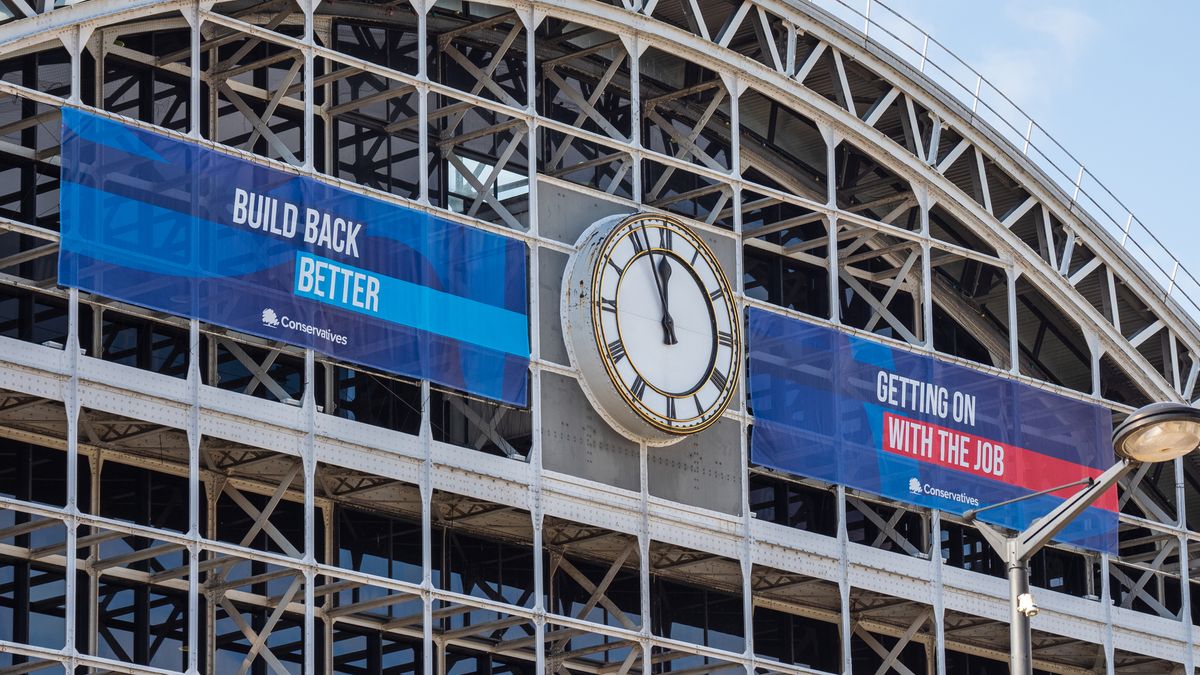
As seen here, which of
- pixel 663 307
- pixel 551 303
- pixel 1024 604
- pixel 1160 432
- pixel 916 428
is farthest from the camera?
pixel 916 428

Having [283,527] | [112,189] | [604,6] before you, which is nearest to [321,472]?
[283,527]

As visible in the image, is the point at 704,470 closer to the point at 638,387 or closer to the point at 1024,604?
the point at 638,387

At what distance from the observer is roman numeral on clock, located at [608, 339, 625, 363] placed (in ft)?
108

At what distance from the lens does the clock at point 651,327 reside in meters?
32.8

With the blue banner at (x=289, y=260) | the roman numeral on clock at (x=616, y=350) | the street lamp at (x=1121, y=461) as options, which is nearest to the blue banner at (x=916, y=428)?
the roman numeral on clock at (x=616, y=350)

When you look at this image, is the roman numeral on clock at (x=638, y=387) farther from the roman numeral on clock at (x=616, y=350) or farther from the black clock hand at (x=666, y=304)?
the black clock hand at (x=666, y=304)

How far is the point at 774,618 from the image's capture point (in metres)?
37.2

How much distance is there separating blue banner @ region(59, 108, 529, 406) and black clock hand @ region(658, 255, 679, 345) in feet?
7.17

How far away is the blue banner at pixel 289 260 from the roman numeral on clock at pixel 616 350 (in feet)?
3.98

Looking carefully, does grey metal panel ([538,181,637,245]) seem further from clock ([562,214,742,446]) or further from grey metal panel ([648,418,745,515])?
grey metal panel ([648,418,745,515])

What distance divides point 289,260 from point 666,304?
18.9 ft

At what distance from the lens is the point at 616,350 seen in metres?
32.9

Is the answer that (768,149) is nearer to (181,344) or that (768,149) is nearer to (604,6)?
(604,6)

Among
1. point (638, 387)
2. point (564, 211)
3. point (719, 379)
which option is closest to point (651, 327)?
point (638, 387)
